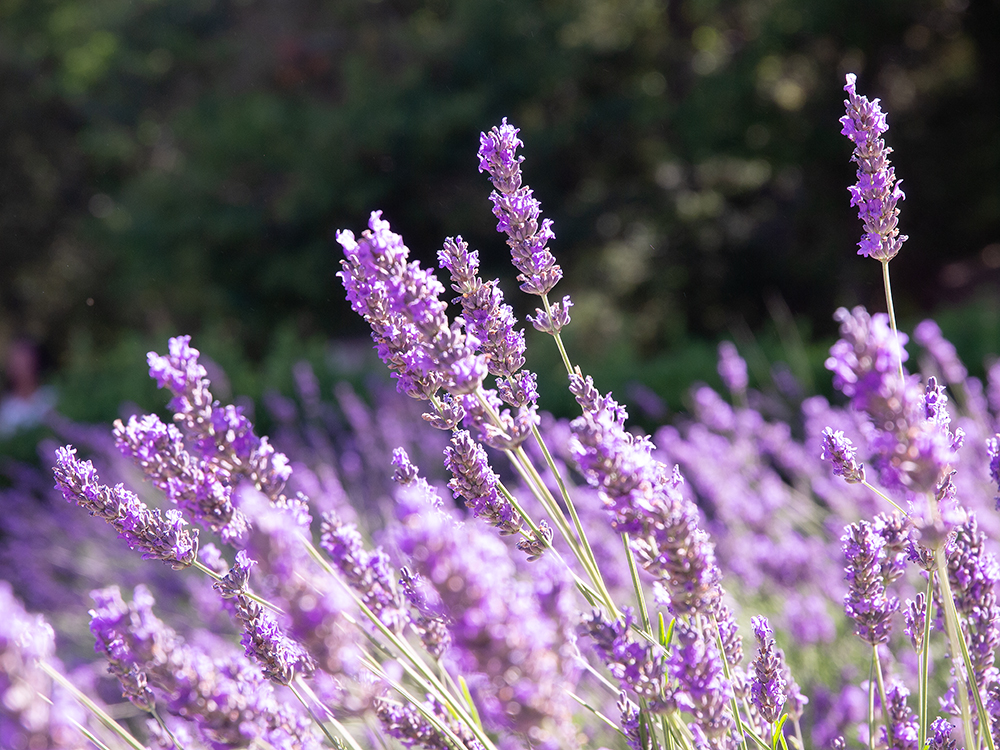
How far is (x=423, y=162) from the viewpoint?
11875mm

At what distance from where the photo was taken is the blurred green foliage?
1155 centimetres

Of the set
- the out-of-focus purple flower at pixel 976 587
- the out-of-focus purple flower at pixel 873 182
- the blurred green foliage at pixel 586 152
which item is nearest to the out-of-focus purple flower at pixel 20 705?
the out-of-focus purple flower at pixel 976 587

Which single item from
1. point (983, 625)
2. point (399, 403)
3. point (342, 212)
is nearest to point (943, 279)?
point (342, 212)

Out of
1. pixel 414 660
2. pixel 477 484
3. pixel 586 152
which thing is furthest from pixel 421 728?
pixel 586 152

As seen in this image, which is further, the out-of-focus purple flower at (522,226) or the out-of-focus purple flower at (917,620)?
the out-of-focus purple flower at (522,226)

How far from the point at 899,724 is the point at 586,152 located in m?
11.9

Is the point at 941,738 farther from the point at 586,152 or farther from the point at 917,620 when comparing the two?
the point at 586,152

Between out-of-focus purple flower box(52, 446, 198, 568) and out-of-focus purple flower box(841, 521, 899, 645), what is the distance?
96 cm

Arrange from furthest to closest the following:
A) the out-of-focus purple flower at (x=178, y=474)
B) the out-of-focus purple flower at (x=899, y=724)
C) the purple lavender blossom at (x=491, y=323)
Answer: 1. the purple lavender blossom at (x=491, y=323)
2. the out-of-focus purple flower at (x=899, y=724)
3. the out-of-focus purple flower at (x=178, y=474)

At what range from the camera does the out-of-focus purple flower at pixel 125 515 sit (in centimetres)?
132

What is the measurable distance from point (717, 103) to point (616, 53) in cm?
198

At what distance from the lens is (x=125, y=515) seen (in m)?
1.33

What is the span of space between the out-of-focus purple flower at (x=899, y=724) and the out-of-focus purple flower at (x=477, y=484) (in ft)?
2.09

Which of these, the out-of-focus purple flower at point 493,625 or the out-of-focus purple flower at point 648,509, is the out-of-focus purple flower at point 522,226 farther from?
the out-of-focus purple flower at point 493,625
